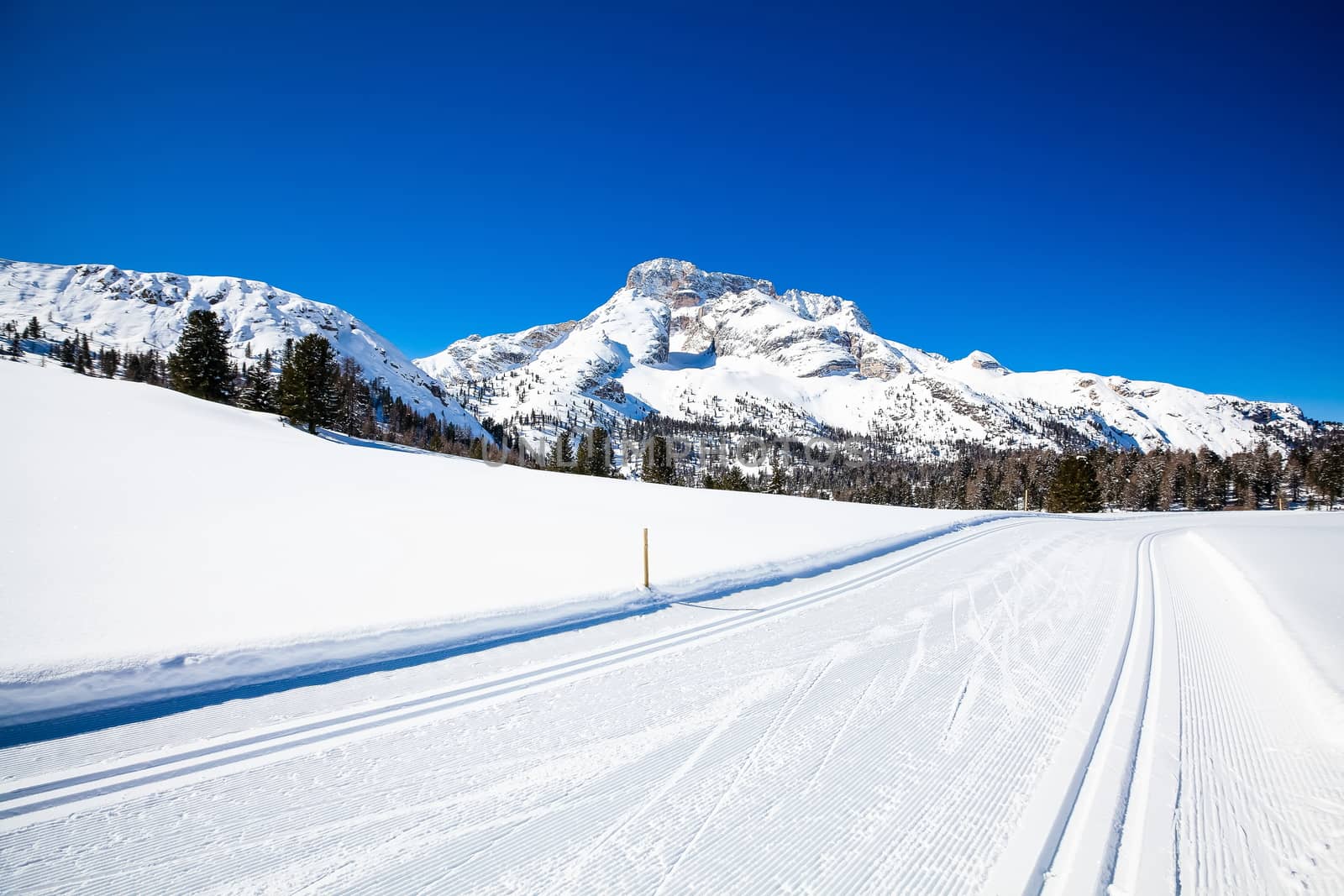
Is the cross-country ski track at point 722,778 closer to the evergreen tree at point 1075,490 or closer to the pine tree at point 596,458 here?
the pine tree at point 596,458

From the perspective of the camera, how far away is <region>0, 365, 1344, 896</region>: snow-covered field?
2965mm

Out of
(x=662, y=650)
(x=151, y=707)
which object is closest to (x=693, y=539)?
(x=662, y=650)

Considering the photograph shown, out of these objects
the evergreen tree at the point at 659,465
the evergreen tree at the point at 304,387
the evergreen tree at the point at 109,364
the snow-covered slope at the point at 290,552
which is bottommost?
the snow-covered slope at the point at 290,552

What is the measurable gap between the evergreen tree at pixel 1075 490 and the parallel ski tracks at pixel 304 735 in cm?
5471

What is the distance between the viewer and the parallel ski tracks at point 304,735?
3.30m

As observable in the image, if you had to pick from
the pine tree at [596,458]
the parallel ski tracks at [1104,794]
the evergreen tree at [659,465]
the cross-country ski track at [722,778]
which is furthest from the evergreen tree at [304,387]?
the parallel ski tracks at [1104,794]

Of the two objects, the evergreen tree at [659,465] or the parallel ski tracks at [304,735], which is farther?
the evergreen tree at [659,465]

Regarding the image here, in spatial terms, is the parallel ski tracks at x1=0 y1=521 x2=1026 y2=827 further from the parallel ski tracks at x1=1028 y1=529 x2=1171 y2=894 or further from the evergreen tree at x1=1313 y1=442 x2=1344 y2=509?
the evergreen tree at x1=1313 y1=442 x2=1344 y2=509

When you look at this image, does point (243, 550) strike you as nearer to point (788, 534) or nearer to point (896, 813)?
point (896, 813)

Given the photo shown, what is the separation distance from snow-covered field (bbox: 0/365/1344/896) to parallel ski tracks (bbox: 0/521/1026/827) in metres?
0.03

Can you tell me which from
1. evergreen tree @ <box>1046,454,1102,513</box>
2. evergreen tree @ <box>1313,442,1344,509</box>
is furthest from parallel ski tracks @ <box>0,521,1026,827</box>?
evergreen tree @ <box>1313,442,1344,509</box>

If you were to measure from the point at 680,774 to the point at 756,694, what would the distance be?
147cm

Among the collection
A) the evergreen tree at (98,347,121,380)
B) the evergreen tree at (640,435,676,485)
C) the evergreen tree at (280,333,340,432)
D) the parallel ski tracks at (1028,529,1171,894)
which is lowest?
the parallel ski tracks at (1028,529,1171,894)

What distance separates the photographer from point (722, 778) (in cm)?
371
